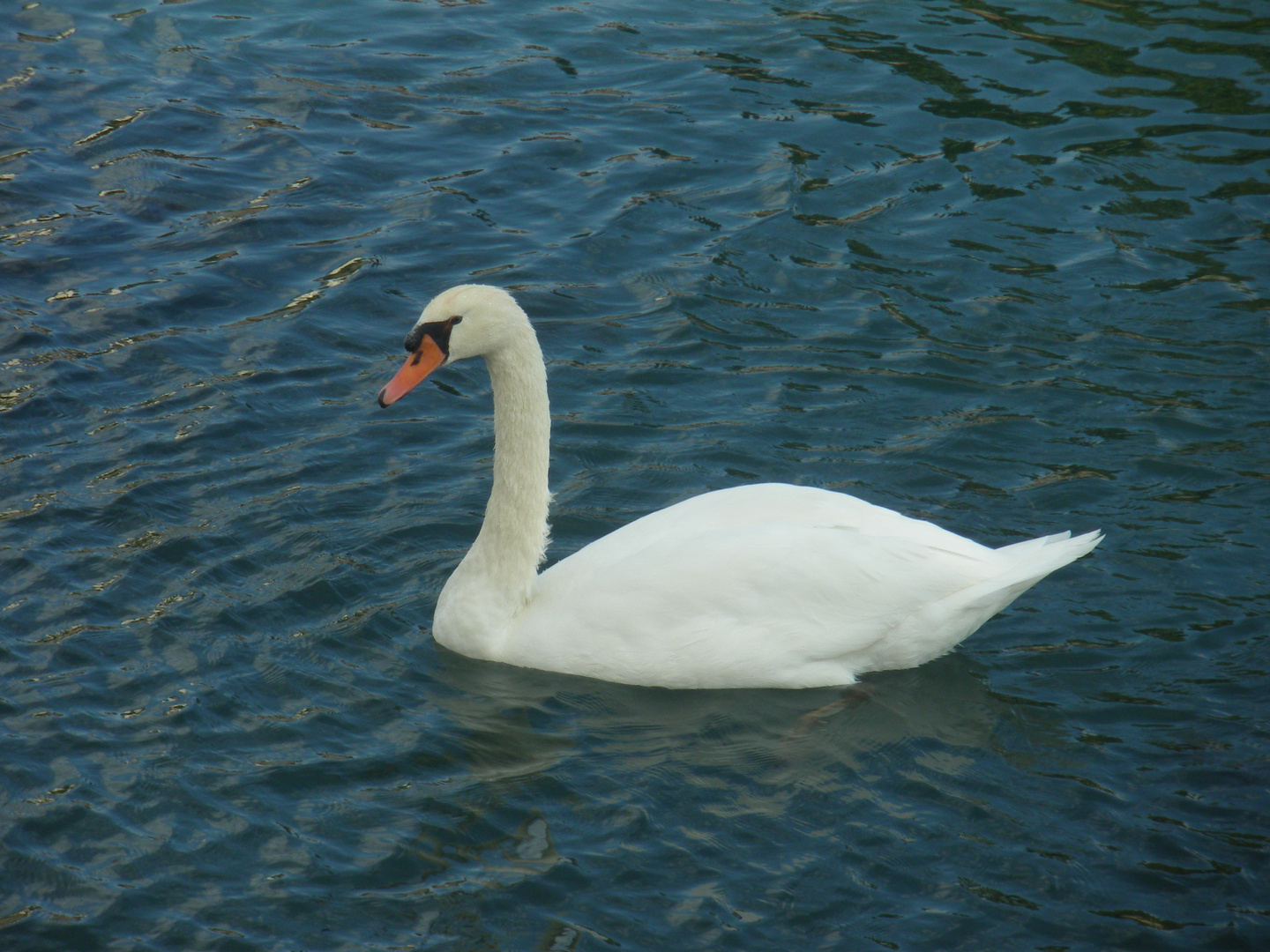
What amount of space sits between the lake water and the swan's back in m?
0.17

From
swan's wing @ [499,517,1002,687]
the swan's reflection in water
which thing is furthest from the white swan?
the swan's reflection in water

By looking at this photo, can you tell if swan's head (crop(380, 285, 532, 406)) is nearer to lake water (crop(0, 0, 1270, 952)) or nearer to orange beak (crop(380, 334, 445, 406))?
orange beak (crop(380, 334, 445, 406))

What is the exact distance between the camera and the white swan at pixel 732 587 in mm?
6367

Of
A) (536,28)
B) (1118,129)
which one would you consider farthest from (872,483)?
(536,28)

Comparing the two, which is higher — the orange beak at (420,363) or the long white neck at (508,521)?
the orange beak at (420,363)

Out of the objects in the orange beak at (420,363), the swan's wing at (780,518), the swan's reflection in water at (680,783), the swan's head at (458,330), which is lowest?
the swan's reflection in water at (680,783)

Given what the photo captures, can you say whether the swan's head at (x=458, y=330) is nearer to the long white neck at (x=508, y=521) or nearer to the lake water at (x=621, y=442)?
the long white neck at (x=508, y=521)

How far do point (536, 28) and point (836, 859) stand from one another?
10.8 meters

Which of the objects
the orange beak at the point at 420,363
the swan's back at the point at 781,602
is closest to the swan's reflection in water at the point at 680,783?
the swan's back at the point at 781,602

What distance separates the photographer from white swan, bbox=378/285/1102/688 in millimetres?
6367

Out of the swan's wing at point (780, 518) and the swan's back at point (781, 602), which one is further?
the swan's wing at point (780, 518)

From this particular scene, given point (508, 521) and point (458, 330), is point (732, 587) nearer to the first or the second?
point (508, 521)

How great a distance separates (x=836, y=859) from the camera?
5379 mm

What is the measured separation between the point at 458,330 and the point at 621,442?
7.02ft
